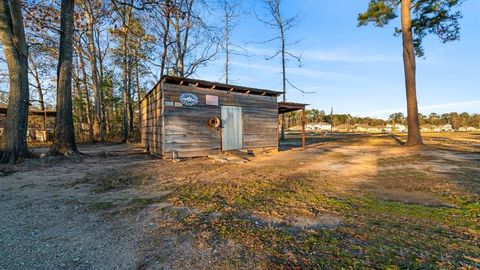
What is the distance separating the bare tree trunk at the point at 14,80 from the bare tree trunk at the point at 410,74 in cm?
1843

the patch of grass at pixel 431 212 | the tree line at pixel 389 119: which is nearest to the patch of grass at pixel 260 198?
the patch of grass at pixel 431 212

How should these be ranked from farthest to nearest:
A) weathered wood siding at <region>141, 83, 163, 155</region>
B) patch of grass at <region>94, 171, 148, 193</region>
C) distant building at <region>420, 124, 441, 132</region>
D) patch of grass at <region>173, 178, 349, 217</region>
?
1. distant building at <region>420, 124, 441, 132</region>
2. weathered wood siding at <region>141, 83, 163, 155</region>
3. patch of grass at <region>94, 171, 148, 193</region>
4. patch of grass at <region>173, 178, 349, 217</region>

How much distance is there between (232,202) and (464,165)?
8.08 m

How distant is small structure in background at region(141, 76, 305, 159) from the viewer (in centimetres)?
922

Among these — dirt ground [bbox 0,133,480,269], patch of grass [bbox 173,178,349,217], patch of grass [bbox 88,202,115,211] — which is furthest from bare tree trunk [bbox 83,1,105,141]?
patch of grass [bbox 88,202,115,211]

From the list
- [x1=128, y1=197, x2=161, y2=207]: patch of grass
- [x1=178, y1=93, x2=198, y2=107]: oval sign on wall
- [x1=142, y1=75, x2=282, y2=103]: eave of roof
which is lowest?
[x1=128, y1=197, x2=161, y2=207]: patch of grass

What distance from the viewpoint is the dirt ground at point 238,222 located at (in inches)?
84.6

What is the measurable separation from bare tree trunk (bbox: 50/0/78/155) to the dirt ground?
10.6 feet

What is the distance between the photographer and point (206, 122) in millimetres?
10102

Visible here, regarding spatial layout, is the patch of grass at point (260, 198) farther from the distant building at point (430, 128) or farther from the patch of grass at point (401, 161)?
the distant building at point (430, 128)

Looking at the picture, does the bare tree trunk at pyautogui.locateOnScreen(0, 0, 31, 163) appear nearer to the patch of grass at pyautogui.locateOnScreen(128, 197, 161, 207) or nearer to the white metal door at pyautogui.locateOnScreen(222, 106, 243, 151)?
the patch of grass at pyautogui.locateOnScreen(128, 197, 161, 207)

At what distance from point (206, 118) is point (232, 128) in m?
1.41

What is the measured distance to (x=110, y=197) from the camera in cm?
416

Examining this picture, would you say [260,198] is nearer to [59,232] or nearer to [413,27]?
[59,232]
